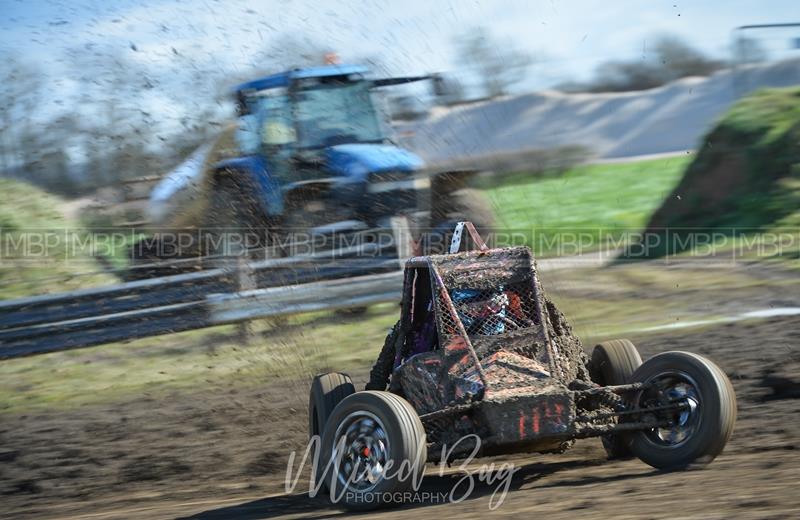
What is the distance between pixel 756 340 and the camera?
8367mm

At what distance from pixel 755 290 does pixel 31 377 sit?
7.10 m

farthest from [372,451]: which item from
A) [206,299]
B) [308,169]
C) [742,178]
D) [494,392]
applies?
[742,178]

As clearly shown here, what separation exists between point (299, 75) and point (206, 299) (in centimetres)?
241

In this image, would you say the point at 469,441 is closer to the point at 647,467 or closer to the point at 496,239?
the point at 647,467

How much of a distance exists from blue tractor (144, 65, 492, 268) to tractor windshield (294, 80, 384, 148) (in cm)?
1

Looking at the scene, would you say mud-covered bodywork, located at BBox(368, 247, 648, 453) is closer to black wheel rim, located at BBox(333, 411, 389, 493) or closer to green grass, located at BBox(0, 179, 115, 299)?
black wheel rim, located at BBox(333, 411, 389, 493)

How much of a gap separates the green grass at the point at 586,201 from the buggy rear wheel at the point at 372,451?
8069mm

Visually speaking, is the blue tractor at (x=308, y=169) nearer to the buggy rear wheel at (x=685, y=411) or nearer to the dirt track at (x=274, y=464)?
the dirt track at (x=274, y=464)

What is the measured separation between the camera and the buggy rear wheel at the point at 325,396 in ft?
18.8

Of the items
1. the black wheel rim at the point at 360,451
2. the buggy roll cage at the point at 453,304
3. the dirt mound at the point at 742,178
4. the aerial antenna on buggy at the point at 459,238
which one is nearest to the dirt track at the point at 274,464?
the black wheel rim at the point at 360,451

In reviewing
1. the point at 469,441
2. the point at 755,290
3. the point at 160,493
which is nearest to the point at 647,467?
the point at 469,441

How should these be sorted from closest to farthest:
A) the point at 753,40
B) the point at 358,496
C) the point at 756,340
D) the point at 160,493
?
the point at 358,496
the point at 160,493
the point at 756,340
the point at 753,40

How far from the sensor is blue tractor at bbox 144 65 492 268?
34.8 ft

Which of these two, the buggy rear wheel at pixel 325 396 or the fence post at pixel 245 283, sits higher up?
the fence post at pixel 245 283
